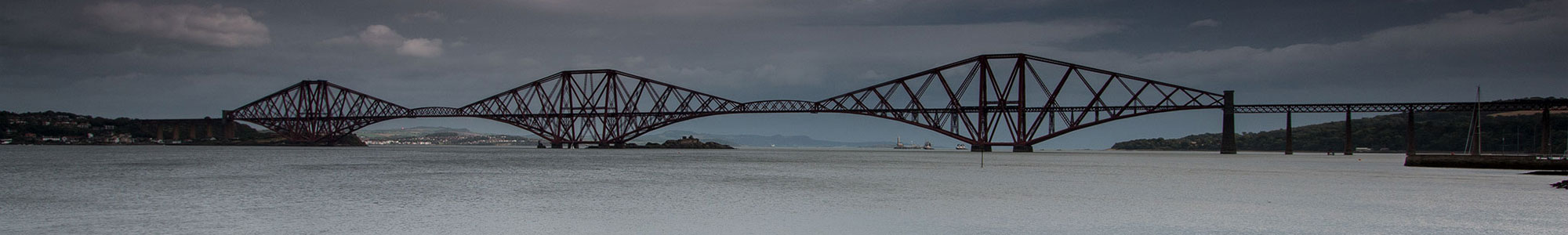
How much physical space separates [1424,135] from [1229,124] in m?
69.2

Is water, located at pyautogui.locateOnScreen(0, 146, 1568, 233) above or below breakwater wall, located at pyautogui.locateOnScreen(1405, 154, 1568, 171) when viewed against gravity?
below

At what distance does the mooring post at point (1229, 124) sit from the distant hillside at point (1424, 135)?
3153 cm

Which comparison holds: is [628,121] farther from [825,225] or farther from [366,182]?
[825,225]

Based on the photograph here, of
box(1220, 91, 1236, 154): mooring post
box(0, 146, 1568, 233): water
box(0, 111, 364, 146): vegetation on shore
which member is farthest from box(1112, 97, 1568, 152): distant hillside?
box(0, 111, 364, 146): vegetation on shore

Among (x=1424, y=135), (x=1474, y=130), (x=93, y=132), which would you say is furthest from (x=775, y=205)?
(x=93, y=132)

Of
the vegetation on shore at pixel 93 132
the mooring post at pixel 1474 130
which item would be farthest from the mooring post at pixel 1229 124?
Result: the vegetation on shore at pixel 93 132

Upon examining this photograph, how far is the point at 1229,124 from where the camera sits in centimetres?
7750

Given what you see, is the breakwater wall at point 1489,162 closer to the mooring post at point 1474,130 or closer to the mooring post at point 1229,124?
the mooring post at point 1474,130

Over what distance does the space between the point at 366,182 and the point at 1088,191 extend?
15.9m

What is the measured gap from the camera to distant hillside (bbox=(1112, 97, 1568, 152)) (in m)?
108

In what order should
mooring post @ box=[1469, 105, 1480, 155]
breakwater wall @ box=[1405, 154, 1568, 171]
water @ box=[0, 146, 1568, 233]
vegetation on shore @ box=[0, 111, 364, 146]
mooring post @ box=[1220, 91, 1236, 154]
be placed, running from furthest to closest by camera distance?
1. vegetation on shore @ box=[0, 111, 364, 146]
2. mooring post @ box=[1220, 91, 1236, 154]
3. mooring post @ box=[1469, 105, 1480, 155]
4. breakwater wall @ box=[1405, 154, 1568, 171]
5. water @ box=[0, 146, 1568, 233]

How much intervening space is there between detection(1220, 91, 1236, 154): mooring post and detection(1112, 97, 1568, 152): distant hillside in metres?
31.5

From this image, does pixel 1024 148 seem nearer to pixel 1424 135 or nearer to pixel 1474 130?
pixel 1474 130

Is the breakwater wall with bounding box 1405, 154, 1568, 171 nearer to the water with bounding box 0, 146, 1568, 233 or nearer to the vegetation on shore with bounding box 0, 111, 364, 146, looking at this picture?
the water with bounding box 0, 146, 1568, 233
